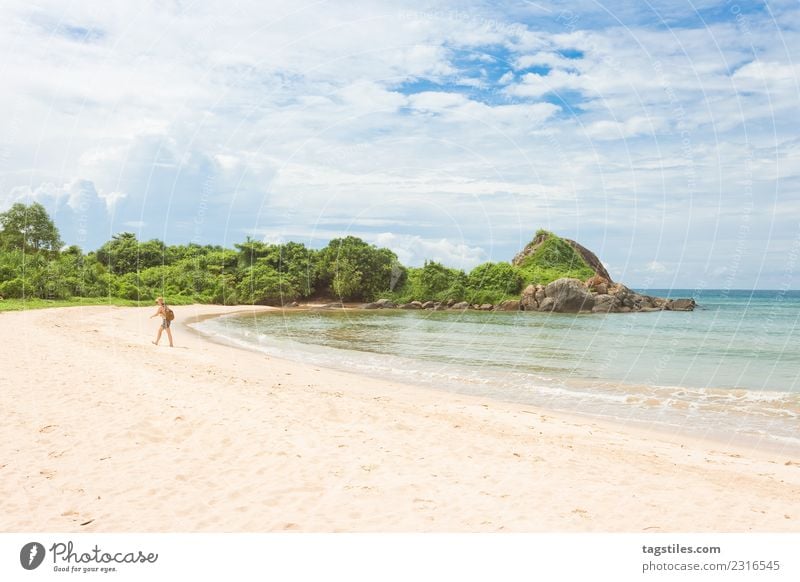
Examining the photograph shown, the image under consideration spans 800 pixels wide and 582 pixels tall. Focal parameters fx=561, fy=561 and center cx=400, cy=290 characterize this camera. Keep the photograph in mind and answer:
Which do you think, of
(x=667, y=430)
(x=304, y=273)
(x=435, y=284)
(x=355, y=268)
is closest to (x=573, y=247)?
(x=435, y=284)

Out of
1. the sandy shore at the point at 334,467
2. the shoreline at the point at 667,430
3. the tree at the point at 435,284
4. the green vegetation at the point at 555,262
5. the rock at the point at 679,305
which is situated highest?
the green vegetation at the point at 555,262

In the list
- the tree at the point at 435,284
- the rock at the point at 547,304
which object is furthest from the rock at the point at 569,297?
the tree at the point at 435,284

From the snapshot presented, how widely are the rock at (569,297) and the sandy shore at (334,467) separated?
170 feet

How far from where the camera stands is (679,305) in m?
74.5

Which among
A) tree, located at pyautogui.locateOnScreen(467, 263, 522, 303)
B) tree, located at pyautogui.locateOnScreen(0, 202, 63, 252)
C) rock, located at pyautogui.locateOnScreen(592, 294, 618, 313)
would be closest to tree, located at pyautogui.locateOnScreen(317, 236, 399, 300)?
tree, located at pyautogui.locateOnScreen(467, 263, 522, 303)

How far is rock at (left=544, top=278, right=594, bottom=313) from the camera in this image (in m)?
63.5

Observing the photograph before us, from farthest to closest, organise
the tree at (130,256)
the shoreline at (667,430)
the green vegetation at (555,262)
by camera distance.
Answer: the tree at (130,256) < the green vegetation at (555,262) < the shoreline at (667,430)

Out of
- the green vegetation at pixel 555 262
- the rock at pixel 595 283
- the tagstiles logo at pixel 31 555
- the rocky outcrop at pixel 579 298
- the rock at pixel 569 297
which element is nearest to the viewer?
the tagstiles logo at pixel 31 555

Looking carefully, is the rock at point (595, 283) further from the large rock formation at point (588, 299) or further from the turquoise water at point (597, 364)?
the turquoise water at point (597, 364)

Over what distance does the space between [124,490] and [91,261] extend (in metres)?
63.8

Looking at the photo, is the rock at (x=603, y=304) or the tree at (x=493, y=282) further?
the tree at (x=493, y=282)

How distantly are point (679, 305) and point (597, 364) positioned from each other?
191ft

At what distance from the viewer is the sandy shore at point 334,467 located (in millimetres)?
6492

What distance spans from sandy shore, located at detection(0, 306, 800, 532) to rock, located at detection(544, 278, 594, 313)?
170 feet
